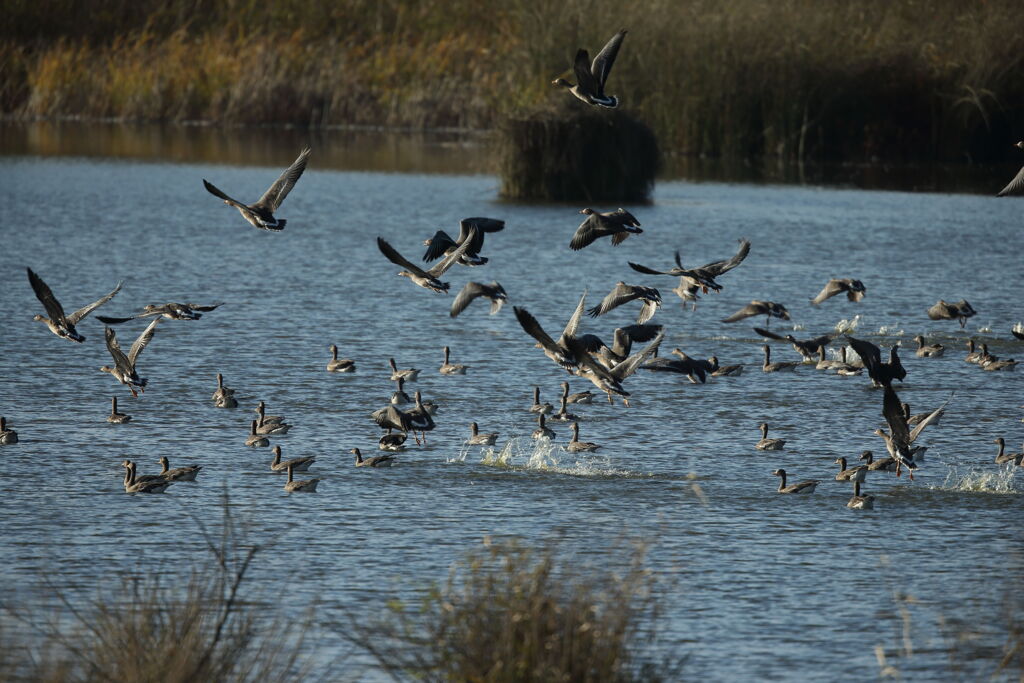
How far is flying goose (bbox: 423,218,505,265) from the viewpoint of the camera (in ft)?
45.0

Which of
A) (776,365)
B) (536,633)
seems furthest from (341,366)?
(536,633)

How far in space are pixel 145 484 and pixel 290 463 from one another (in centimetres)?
128

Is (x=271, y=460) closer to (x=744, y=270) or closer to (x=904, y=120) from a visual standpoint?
(x=744, y=270)

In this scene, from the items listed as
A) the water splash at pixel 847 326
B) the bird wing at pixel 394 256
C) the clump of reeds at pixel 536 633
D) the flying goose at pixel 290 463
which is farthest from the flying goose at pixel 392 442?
the water splash at pixel 847 326

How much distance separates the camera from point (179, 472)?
13273 millimetres

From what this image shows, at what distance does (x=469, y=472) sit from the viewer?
14.2 metres

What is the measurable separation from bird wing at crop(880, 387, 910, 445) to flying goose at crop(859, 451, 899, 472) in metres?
0.97

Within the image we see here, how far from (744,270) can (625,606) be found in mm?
20972

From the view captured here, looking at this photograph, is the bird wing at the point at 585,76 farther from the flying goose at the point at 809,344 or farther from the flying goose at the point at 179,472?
the flying goose at the point at 809,344

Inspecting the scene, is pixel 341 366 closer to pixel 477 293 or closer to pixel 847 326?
pixel 477 293

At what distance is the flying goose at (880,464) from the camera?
1423 centimetres

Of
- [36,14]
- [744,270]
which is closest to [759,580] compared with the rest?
[744,270]

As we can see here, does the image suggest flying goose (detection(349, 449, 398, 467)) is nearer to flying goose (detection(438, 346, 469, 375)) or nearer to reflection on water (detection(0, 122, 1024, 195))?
flying goose (detection(438, 346, 469, 375))

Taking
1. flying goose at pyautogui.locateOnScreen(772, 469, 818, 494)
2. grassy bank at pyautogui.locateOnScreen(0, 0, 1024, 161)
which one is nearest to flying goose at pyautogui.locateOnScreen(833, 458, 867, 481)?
flying goose at pyautogui.locateOnScreen(772, 469, 818, 494)
